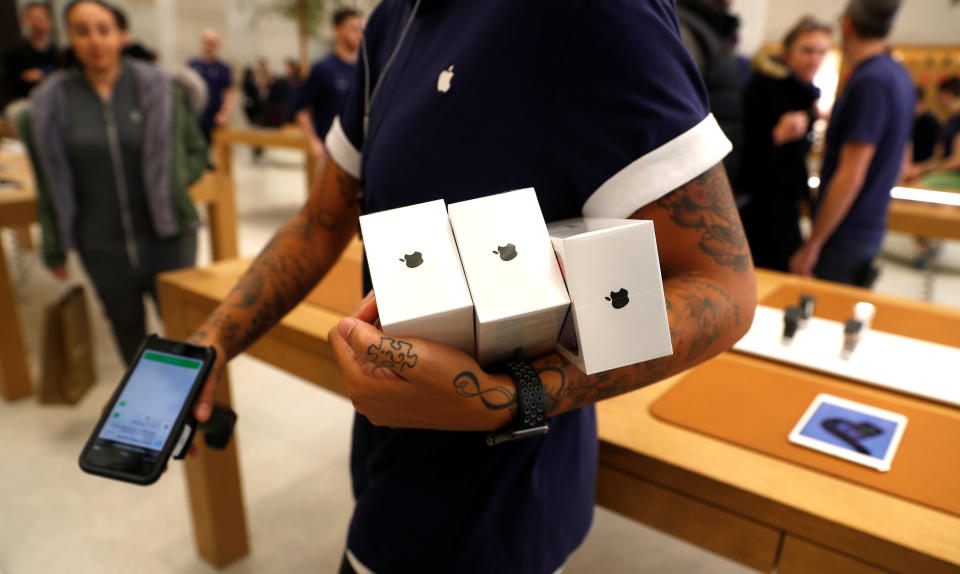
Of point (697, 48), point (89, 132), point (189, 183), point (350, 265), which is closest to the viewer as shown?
point (350, 265)

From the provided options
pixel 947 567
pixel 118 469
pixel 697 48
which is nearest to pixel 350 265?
pixel 118 469

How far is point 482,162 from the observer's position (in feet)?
2.10

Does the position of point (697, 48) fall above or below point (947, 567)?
above

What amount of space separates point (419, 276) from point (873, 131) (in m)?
2.21

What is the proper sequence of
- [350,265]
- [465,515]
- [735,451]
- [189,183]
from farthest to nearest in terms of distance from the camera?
[189,183] → [350,265] → [735,451] → [465,515]

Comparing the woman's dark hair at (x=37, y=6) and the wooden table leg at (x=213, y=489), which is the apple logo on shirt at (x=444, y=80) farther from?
the woman's dark hair at (x=37, y=6)

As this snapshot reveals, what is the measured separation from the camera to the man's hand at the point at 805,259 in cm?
234

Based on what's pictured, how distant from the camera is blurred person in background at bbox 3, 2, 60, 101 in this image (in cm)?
487

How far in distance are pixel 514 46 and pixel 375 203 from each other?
24 cm

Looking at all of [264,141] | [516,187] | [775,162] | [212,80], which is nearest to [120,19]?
[516,187]

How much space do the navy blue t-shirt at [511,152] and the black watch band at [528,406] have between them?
186mm

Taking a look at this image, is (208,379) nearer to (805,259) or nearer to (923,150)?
(805,259)

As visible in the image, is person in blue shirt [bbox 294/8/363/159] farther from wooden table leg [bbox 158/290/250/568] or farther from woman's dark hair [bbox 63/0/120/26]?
wooden table leg [bbox 158/290/250/568]

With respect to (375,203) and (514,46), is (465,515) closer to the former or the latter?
(375,203)
